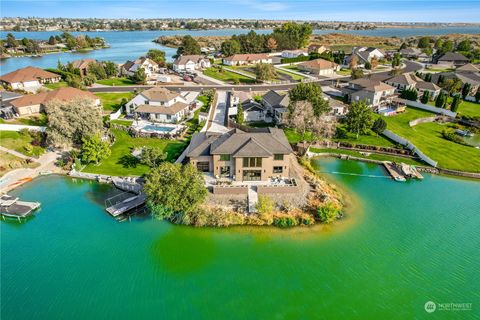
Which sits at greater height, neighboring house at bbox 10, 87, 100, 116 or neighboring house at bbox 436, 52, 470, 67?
neighboring house at bbox 436, 52, 470, 67

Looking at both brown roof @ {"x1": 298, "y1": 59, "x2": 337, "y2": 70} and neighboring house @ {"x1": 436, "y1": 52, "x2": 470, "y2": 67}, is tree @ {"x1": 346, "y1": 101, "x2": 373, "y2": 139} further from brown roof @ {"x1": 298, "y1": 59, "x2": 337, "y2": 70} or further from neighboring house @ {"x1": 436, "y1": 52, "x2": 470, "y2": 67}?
neighboring house @ {"x1": 436, "y1": 52, "x2": 470, "y2": 67}

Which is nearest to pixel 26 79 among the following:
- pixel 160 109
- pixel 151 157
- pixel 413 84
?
pixel 160 109

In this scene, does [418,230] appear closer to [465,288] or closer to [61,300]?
[465,288]

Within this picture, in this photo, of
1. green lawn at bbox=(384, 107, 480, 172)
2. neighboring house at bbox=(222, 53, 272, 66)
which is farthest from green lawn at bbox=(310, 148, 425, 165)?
neighboring house at bbox=(222, 53, 272, 66)

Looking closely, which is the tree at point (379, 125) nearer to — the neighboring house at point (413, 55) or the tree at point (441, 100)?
the tree at point (441, 100)

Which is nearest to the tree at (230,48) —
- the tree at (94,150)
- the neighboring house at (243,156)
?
the tree at (94,150)

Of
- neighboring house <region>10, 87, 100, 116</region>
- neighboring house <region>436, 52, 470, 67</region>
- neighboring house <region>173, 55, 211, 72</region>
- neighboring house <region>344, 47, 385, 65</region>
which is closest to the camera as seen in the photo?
neighboring house <region>10, 87, 100, 116</region>
